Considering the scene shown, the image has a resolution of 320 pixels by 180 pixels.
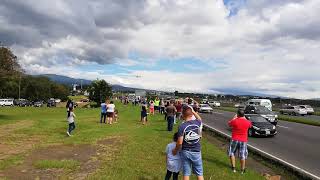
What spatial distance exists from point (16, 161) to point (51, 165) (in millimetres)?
1427

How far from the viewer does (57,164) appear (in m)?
12.6

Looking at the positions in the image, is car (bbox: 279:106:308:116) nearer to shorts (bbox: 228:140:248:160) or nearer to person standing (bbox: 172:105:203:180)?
shorts (bbox: 228:140:248:160)

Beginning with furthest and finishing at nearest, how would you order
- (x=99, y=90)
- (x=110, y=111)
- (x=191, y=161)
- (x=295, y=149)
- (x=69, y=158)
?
(x=99, y=90), (x=110, y=111), (x=295, y=149), (x=69, y=158), (x=191, y=161)

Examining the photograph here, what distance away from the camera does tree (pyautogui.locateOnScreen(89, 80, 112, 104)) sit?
92062 millimetres

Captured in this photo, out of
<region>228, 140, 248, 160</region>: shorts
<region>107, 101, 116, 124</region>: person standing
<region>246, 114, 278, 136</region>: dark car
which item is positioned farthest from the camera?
<region>107, 101, 116, 124</region>: person standing

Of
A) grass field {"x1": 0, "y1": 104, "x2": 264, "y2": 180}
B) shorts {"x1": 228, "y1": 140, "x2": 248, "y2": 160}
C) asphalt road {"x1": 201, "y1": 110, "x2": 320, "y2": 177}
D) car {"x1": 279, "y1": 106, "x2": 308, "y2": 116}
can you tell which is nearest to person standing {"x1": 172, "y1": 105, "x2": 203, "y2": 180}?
grass field {"x1": 0, "y1": 104, "x2": 264, "y2": 180}

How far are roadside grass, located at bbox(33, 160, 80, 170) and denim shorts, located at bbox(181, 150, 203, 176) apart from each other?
4731 millimetres

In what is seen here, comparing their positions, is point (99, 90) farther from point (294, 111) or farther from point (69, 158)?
point (69, 158)

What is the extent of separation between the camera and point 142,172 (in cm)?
1162

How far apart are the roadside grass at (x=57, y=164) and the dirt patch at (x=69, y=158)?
0.46ft

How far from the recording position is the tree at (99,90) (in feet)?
302

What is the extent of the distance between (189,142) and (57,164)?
5647mm

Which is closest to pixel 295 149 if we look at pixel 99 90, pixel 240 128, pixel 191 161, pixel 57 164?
pixel 240 128

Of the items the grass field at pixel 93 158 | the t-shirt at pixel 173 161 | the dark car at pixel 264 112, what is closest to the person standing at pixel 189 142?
the t-shirt at pixel 173 161
